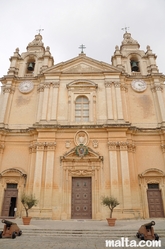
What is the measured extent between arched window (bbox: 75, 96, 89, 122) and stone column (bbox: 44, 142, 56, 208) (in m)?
3.51

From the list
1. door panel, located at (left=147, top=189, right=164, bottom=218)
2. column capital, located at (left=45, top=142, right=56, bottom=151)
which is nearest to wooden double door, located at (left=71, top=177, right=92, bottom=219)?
column capital, located at (left=45, top=142, right=56, bottom=151)

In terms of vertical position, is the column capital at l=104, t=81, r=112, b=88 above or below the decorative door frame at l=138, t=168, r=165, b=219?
above

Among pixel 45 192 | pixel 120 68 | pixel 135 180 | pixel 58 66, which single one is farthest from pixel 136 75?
pixel 45 192

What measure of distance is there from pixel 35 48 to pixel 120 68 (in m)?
10.8

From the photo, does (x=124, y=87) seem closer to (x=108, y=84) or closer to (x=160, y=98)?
(x=108, y=84)

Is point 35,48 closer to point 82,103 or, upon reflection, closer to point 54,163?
point 82,103

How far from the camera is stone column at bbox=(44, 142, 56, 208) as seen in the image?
1435 centimetres

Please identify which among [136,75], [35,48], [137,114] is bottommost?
[137,114]

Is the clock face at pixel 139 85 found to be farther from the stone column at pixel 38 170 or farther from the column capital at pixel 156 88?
the stone column at pixel 38 170

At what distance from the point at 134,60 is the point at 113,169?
13.5 m

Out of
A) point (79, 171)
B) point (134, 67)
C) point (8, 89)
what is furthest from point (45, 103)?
point (134, 67)

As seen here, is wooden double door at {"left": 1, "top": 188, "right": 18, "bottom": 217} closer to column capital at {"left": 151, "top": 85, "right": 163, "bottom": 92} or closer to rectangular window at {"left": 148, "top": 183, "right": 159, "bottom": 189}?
rectangular window at {"left": 148, "top": 183, "right": 159, "bottom": 189}

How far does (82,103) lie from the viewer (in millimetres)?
18594

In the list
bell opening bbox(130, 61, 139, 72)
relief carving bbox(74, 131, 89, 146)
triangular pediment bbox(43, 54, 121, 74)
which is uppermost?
bell opening bbox(130, 61, 139, 72)
